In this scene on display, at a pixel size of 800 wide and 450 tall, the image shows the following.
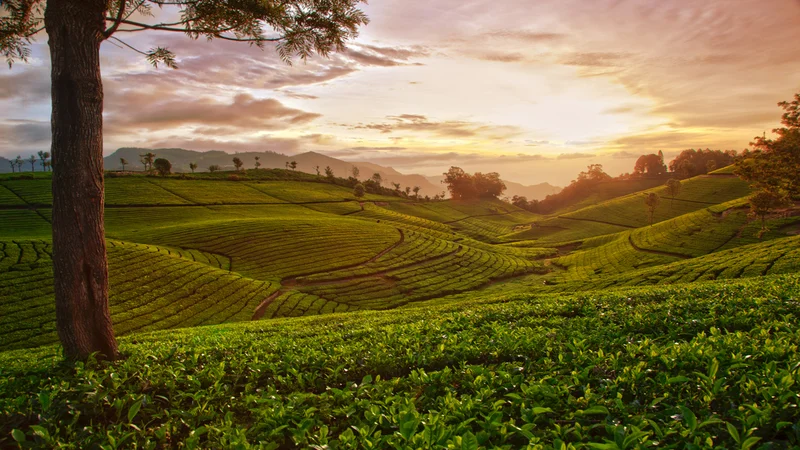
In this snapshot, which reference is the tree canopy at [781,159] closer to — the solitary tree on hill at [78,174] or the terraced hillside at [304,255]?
the terraced hillside at [304,255]

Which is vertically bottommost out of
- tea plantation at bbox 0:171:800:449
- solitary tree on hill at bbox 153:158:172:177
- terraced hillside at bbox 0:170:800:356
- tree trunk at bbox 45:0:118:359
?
terraced hillside at bbox 0:170:800:356

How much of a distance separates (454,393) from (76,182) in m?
8.10

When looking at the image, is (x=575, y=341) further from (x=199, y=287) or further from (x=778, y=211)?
(x=778, y=211)

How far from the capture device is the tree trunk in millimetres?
7195

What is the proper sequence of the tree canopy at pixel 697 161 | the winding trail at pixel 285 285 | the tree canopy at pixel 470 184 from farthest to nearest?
the tree canopy at pixel 470 184, the tree canopy at pixel 697 161, the winding trail at pixel 285 285

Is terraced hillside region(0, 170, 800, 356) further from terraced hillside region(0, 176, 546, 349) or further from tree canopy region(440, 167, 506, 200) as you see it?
tree canopy region(440, 167, 506, 200)

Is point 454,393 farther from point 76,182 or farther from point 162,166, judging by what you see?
point 162,166

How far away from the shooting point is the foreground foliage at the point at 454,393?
3604 millimetres

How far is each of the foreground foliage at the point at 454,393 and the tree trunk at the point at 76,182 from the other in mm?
918

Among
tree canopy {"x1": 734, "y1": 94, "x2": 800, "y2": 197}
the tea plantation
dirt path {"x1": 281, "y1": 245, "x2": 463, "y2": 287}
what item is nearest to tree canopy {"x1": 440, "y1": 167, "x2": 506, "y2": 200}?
dirt path {"x1": 281, "y1": 245, "x2": 463, "y2": 287}

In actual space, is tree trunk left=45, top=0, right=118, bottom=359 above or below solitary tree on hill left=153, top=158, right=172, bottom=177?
below

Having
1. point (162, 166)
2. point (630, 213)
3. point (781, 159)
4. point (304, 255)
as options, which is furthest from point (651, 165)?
point (162, 166)

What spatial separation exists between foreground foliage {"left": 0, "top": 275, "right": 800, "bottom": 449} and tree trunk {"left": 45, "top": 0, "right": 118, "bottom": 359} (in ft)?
3.01

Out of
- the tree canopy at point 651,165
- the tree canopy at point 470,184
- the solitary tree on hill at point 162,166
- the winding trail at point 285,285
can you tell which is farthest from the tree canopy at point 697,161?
the solitary tree on hill at point 162,166
